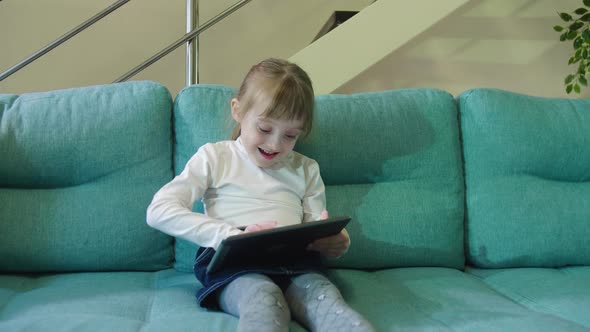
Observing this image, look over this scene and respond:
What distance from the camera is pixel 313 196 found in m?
1.49

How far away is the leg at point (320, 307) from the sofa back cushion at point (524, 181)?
2.11 feet

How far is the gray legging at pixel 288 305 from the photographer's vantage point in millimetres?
1040

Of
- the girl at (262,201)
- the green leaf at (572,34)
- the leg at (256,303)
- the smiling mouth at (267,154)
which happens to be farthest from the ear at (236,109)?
the green leaf at (572,34)

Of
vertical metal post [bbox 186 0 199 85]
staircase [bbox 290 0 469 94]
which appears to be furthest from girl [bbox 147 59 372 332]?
staircase [bbox 290 0 469 94]

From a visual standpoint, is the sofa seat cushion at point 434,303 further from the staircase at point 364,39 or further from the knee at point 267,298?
the staircase at point 364,39

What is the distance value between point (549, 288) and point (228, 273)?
2.71 ft

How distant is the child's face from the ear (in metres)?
0.03

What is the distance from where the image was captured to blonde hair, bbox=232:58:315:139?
134 cm

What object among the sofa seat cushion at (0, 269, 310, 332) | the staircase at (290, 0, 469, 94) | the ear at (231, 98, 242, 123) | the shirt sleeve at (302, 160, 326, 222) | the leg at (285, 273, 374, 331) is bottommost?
the sofa seat cushion at (0, 269, 310, 332)

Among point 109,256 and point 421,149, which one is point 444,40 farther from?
point 109,256

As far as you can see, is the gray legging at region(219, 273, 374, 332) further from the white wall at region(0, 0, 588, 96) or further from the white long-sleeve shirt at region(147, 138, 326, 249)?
the white wall at region(0, 0, 588, 96)

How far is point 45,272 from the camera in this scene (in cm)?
148

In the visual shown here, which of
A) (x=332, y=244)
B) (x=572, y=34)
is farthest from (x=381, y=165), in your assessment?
(x=572, y=34)

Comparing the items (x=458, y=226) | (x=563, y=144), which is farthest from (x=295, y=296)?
(x=563, y=144)
